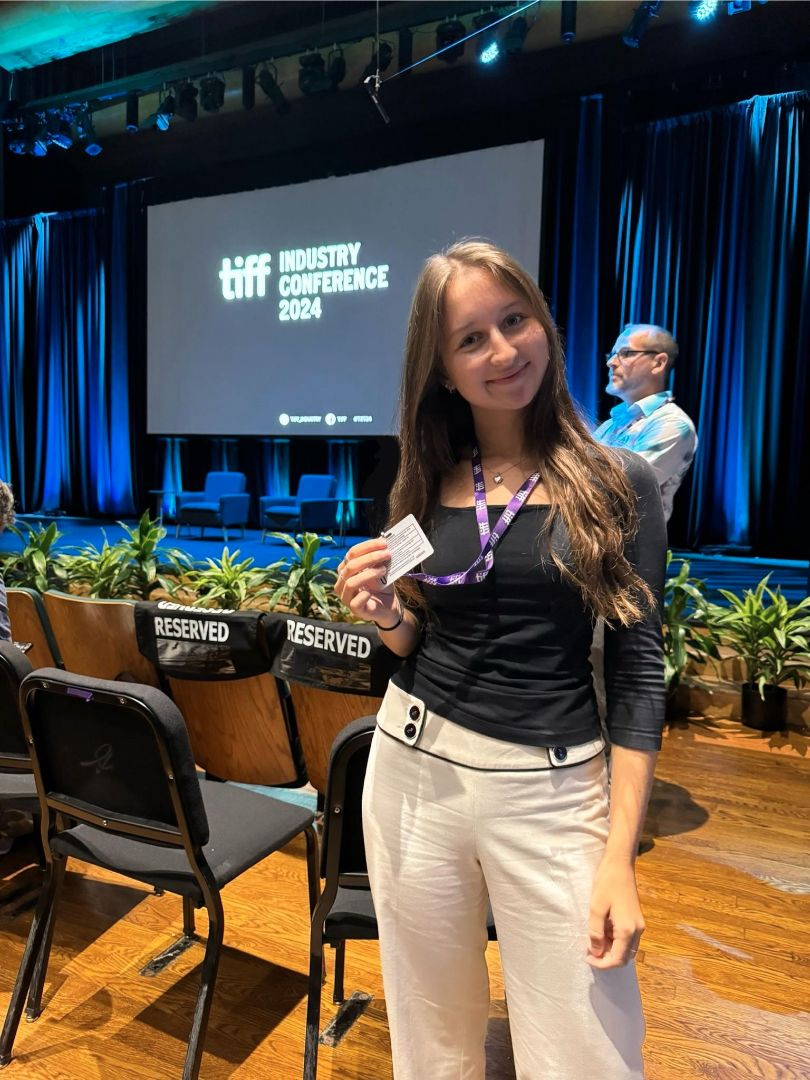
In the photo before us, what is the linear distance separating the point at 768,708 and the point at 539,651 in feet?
9.37

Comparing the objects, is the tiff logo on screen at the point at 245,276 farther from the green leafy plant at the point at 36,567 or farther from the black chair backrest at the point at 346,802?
the black chair backrest at the point at 346,802

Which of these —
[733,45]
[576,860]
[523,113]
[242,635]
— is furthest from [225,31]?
[576,860]

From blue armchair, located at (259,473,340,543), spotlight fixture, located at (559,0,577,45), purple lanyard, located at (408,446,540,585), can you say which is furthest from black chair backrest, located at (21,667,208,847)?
blue armchair, located at (259,473,340,543)

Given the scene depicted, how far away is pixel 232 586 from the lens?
385 cm

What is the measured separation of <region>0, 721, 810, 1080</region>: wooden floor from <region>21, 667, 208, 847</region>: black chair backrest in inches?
19.5

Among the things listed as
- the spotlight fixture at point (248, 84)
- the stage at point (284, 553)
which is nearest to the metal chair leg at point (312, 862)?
the stage at point (284, 553)

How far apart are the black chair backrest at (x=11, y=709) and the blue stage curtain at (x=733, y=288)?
5826 millimetres

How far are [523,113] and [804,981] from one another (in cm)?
683

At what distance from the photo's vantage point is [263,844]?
1.56 m

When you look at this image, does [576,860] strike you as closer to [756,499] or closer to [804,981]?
[804,981]

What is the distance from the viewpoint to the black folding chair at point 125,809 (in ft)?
4.43

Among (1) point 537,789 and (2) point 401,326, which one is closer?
(1) point 537,789

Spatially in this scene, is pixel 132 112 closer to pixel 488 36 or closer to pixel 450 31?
pixel 450 31

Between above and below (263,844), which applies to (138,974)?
below
